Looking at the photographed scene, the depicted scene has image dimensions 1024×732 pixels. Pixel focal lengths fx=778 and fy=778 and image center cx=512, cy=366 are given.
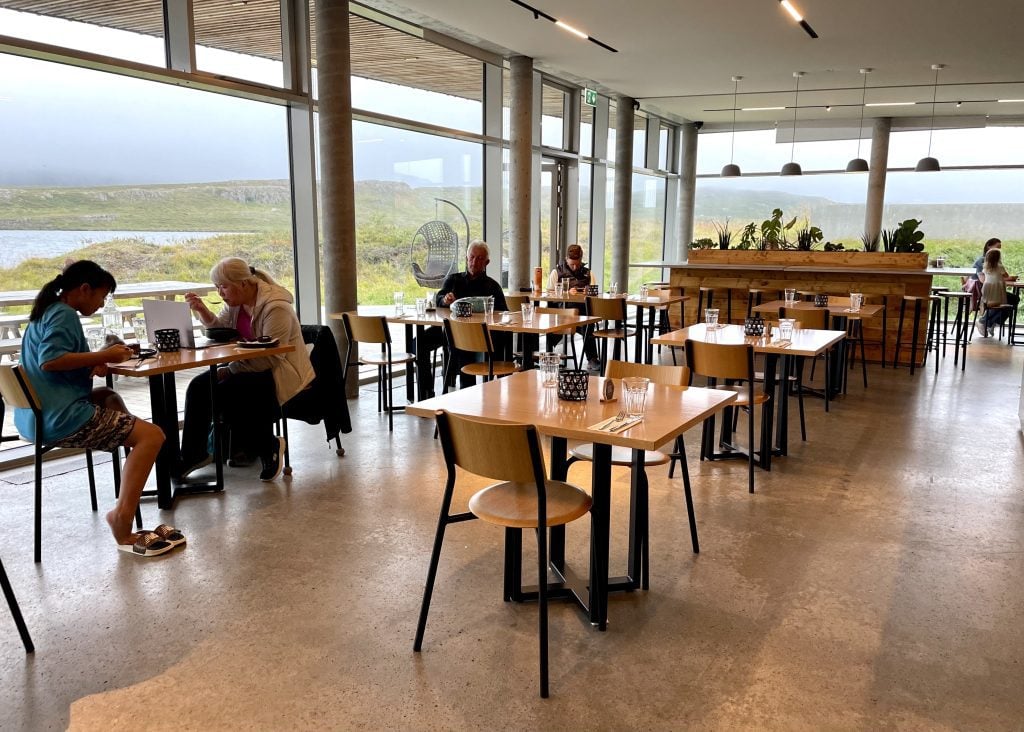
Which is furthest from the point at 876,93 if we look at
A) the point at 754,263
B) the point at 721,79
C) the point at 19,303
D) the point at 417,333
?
the point at 19,303

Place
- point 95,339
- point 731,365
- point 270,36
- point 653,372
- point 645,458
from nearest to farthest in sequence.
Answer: point 645,458 → point 653,372 → point 95,339 → point 731,365 → point 270,36

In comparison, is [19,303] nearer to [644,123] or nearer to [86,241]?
[86,241]

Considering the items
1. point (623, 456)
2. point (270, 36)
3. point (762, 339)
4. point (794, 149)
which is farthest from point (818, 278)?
point (623, 456)

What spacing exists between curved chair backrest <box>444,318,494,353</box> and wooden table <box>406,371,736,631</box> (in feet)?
6.30

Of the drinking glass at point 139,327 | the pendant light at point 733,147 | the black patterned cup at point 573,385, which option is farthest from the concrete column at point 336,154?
the pendant light at point 733,147

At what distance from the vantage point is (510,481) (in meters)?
2.39

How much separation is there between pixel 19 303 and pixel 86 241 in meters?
0.62

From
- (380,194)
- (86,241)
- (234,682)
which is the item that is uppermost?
(380,194)

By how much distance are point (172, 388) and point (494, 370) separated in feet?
6.89

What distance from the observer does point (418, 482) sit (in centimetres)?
422

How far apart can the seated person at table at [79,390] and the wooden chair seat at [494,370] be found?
2324 millimetres

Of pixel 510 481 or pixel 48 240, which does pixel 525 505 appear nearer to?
pixel 510 481

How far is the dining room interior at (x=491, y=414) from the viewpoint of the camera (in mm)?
2395

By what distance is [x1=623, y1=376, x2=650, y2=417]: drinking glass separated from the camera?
8.43 ft
